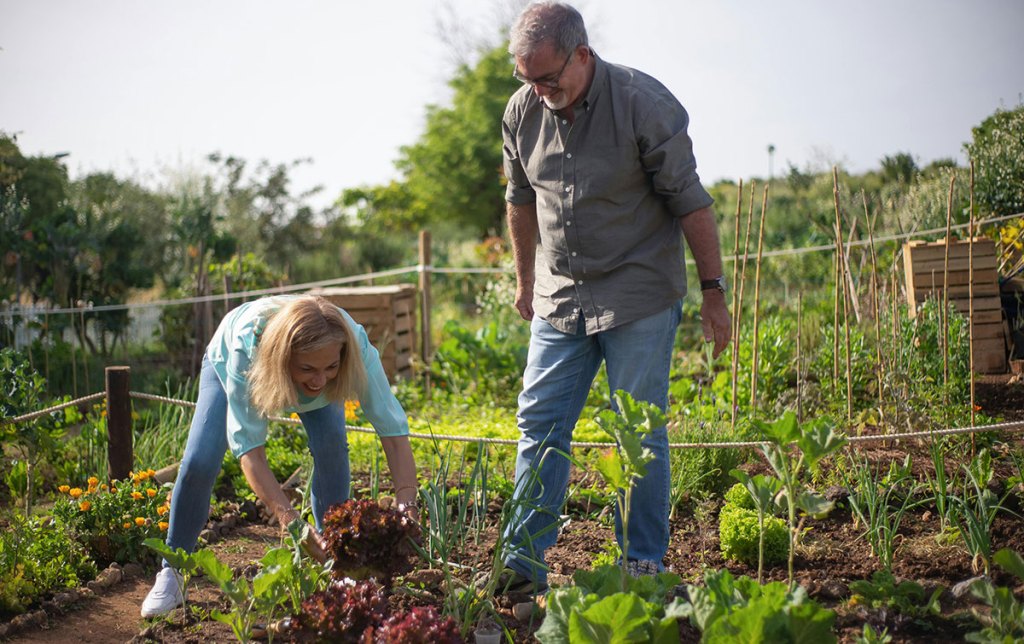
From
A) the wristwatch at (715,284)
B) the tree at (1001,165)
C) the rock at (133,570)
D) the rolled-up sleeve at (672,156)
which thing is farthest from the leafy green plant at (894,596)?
the tree at (1001,165)

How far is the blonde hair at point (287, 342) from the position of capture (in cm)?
234

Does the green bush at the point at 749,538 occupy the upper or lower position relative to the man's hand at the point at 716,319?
lower

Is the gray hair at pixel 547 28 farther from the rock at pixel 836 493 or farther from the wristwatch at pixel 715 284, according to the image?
the rock at pixel 836 493

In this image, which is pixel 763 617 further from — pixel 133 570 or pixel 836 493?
pixel 133 570

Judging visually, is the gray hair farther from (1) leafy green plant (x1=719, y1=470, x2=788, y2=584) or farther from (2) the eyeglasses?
(1) leafy green plant (x1=719, y1=470, x2=788, y2=584)

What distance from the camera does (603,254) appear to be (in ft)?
8.80

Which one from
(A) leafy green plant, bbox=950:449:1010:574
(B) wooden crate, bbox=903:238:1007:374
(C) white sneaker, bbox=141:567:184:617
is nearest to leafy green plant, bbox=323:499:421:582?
(C) white sneaker, bbox=141:567:184:617

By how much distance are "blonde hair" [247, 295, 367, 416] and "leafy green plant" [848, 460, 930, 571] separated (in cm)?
161

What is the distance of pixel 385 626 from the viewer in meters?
1.92

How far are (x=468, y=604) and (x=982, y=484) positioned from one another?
5.80ft

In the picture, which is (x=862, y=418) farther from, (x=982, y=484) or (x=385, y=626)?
(x=385, y=626)

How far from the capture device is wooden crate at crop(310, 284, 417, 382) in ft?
20.0

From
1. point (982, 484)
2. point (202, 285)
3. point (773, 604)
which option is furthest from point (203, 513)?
point (202, 285)

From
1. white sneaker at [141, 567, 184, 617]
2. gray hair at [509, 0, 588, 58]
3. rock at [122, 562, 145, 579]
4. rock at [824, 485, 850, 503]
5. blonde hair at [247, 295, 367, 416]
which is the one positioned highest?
gray hair at [509, 0, 588, 58]
